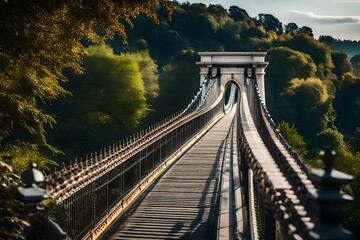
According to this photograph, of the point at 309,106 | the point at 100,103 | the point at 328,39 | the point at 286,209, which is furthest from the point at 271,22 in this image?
the point at 286,209

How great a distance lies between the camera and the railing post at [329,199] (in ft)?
17.5

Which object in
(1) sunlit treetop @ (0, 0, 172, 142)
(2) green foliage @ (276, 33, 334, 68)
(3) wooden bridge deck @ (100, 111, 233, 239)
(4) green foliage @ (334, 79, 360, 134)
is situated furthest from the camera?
(2) green foliage @ (276, 33, 334, 68)

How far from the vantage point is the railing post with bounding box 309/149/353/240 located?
5340 millimetres

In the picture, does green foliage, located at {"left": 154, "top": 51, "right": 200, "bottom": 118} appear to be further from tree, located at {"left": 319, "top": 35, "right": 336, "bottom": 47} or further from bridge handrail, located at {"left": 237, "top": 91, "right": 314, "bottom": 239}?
tree, located at {"left": 319, "top": 35, "right": 336, "bottom": 47}

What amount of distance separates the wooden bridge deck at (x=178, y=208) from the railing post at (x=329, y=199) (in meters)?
7.70

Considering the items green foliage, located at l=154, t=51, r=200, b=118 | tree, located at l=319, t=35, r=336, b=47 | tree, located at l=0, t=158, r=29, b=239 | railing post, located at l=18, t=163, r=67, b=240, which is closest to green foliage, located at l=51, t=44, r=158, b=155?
green foliage, located at l=154, t=51, r=200, b=118

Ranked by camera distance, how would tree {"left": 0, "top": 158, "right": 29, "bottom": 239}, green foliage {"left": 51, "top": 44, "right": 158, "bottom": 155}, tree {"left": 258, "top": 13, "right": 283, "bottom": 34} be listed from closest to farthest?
tree {"left": 0, "top": 158, "right": 29, "bottom": 239} → green foliage {"left": 51, "top": 44, "right": 158, "bottom": 155} → tree {"left": 258, "top": 13, "right": 283, "bottom": 34}

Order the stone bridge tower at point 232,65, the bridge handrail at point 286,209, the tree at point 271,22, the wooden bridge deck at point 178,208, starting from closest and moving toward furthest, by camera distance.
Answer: the bridge handrail at point 286,209
the wooden bridge deck at point 178,208
the stone bridge tower at point 232,65
the tree at point 271,22

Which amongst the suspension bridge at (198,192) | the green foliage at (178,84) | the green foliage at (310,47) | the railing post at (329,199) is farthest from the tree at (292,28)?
the railing post at (329,199)

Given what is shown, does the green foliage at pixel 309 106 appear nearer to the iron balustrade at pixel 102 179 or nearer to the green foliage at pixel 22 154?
the iron balustrade at pixel 102 179

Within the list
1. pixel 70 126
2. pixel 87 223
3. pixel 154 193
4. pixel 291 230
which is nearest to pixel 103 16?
pixel 87 223

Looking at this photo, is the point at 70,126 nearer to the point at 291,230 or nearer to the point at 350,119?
the point at 291,230

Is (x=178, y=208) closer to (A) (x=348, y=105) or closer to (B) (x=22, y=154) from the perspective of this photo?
(B) (x=22, y=154)

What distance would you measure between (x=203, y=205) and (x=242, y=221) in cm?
248
